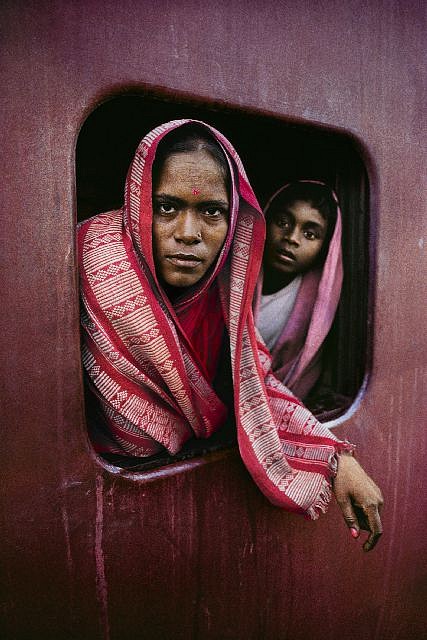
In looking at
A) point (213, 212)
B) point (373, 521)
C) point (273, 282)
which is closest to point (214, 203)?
point (213, 212)

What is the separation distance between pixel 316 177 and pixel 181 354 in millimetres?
884

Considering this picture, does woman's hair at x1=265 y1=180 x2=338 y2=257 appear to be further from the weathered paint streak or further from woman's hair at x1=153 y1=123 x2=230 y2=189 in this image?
the weathered paint streak

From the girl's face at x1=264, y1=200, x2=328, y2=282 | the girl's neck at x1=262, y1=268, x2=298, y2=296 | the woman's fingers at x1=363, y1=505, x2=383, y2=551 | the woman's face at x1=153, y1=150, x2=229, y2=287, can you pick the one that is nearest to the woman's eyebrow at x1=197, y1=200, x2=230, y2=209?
the woman's face at x1=153, y1=150, x2=229, y2=287

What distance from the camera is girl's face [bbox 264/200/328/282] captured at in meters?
1.44

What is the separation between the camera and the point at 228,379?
1289 millimetres

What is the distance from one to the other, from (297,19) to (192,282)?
0.67 meters

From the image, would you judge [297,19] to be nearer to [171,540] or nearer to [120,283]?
[120,283]

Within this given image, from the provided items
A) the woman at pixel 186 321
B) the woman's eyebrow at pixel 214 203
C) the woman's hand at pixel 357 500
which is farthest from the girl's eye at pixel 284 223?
the woman's hand at pixel 357 500

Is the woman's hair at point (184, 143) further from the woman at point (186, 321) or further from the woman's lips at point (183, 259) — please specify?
the woman's lips at point (183, 259)

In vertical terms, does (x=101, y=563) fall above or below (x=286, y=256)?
below

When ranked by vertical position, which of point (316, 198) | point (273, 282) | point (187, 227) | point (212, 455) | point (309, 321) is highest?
point (316, 198)

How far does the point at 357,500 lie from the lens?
1041 millimetres

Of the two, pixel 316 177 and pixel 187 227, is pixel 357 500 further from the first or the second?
pixel 316 177

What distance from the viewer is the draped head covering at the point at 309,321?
57.5 inches
